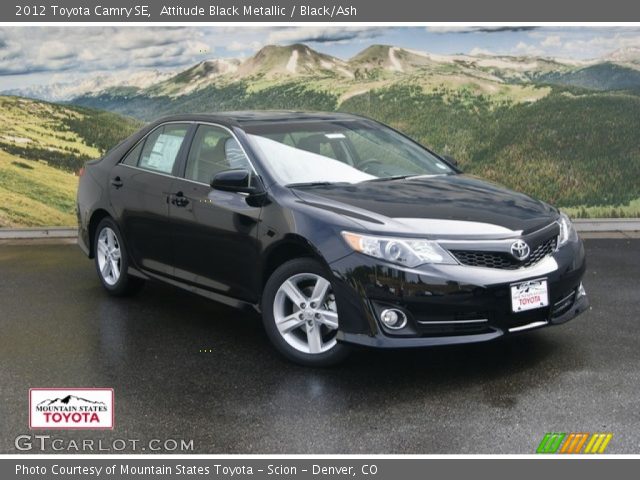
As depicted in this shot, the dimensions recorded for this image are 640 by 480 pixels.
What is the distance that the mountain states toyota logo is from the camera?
4.88 m

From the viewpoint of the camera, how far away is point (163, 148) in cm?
720

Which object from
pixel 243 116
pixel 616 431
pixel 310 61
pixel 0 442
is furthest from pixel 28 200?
pixel 616 431

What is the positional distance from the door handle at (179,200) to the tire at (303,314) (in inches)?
44.2

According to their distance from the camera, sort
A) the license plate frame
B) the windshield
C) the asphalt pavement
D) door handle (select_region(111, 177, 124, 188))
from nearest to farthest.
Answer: the asphalt pavement < the license plate frame < the windshield < door handle (select_region(111, 177, 124, 188))

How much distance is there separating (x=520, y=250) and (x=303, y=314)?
1.29 meters

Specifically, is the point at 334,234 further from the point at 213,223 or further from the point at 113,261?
the point at 113,261

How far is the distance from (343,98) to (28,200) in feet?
13.0

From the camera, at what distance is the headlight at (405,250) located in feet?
17.2

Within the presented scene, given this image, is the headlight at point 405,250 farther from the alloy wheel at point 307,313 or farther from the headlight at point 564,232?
the headlight at point 564,232

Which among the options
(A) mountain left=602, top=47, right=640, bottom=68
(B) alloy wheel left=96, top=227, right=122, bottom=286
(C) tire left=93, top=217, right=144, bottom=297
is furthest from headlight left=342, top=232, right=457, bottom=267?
(A) mountain left=602, top=47, right=640, bottom=68

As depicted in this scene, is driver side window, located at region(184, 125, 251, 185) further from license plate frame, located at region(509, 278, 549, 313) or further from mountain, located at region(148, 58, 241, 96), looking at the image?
mountain, located at region(148, 58, 241, 96)

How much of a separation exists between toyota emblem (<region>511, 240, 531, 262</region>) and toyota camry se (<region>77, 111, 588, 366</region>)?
0.6 inches

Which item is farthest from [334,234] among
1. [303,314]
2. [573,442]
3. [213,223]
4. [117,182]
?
[117,182]

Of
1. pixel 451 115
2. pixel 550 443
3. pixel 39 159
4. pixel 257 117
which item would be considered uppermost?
pixel 257 117
